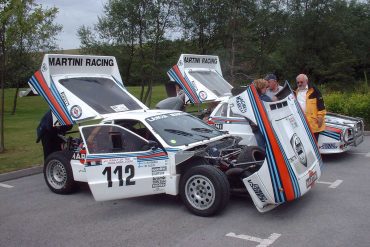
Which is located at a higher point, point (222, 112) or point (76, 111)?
point (76, 111)

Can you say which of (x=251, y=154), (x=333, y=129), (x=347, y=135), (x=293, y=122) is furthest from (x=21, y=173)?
(x=347, y=135)

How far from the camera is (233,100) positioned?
6.11 meters

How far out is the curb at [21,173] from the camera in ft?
29.0

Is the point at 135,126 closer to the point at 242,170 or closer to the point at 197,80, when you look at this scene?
the point at 242,170

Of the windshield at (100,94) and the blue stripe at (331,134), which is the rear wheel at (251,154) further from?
the blue stripe at (331,134)

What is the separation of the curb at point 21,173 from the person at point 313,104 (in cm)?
578

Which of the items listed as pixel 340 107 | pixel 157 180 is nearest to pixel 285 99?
pixel 157 180

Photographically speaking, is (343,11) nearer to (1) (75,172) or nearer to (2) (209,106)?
(2) (209,106)

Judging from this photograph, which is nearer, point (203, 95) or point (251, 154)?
point (251, 154)

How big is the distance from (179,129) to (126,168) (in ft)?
3.48

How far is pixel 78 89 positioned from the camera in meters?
8.06

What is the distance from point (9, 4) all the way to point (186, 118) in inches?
228

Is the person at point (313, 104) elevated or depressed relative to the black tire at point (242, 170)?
elevated

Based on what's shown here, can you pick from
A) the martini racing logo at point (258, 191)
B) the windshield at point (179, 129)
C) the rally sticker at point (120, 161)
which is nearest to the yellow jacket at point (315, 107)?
the windshield at point (179, 129)
